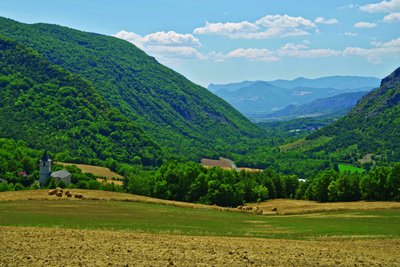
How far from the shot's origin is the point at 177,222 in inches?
2280

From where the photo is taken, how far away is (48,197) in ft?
268

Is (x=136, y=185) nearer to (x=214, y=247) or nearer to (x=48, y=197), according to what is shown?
(x=48, y=197)

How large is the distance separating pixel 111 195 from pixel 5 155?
200ft

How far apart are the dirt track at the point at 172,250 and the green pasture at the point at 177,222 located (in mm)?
5833

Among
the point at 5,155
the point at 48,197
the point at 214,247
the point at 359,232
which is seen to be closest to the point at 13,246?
the point at 214,247

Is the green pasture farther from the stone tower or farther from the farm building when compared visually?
the stone tower

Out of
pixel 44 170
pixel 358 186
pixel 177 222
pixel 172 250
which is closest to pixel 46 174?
pixel 44 170

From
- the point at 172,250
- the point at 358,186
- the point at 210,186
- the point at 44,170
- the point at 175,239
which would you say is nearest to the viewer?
the point at 172,250

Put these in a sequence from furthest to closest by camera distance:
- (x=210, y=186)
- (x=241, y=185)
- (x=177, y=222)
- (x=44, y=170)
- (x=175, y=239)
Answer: (x=44, y=170)
(x=241, y=185)
(x=210, y=186)
(x=177, y=222)
(x=175, y=239)

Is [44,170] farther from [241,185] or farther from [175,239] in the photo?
[175,239]

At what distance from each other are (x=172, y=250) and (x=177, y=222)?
2319 cm

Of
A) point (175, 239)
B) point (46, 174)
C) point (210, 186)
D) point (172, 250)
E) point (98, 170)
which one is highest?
point (172, 250)

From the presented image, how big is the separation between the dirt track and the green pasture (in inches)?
230

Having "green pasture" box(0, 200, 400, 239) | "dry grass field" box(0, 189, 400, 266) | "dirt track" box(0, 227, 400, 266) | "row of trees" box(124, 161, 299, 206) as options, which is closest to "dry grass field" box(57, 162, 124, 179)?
"row of trees" box(124, 161, 299, 206)
